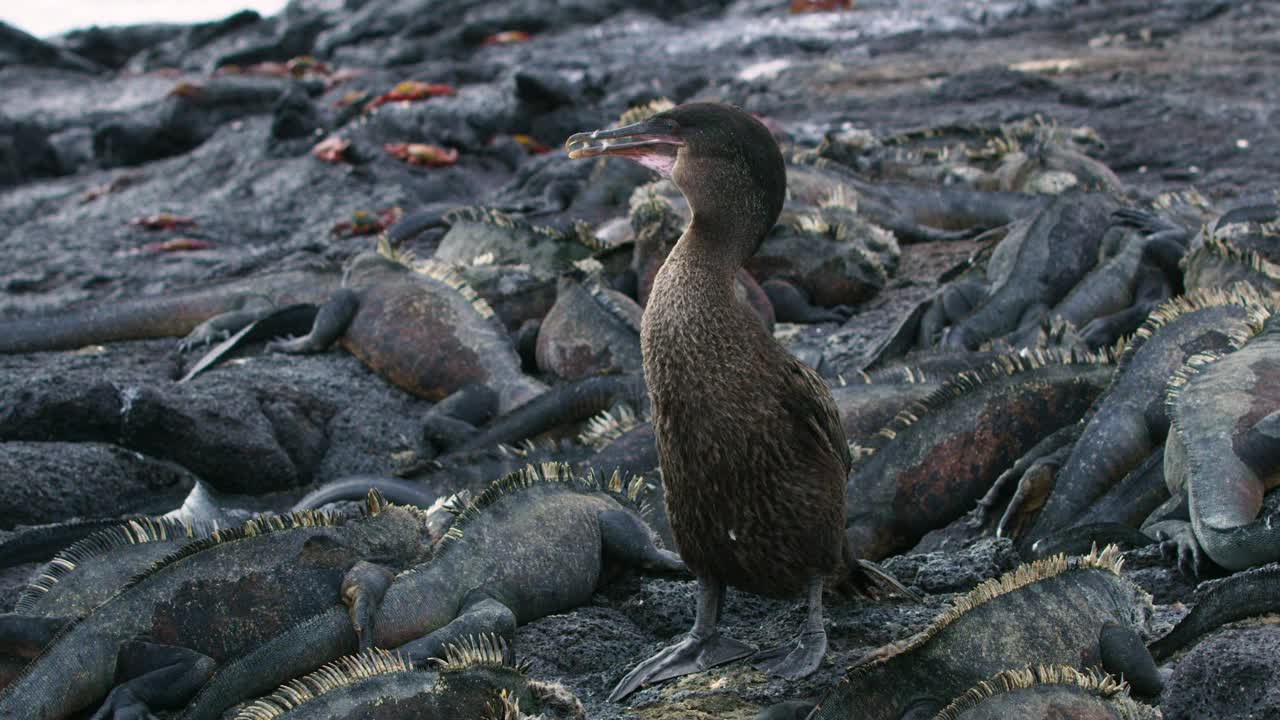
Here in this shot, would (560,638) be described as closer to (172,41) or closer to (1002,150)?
(1002,150)

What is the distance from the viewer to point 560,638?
354 centimetres

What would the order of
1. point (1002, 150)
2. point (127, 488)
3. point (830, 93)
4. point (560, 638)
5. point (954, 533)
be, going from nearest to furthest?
point (560, 638)
point (954, 533)
point (127, 488)
point (1002, 150)
point (830, 93)

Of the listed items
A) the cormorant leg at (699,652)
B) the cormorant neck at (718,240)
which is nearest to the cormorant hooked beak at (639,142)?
the cormorant neck at (718,240)

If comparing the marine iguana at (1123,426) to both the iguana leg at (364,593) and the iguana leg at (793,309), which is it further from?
the iguana leg at (793,309)

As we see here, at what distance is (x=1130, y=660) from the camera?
9.27 feet

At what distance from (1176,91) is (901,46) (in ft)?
15.8

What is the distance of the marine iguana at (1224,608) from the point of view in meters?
2.99

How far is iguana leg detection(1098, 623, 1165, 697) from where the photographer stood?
281 cm

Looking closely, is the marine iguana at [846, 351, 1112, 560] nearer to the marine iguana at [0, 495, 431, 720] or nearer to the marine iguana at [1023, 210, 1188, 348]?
the marine iguana at [1023, 210, 1188, 348]

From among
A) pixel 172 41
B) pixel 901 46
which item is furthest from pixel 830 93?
pixel 172 41

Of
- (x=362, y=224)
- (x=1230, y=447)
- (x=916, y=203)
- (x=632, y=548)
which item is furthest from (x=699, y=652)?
(x=362, y=224)

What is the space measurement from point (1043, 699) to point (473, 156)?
392 inches

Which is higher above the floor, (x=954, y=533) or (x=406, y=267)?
(x=406, y=267)

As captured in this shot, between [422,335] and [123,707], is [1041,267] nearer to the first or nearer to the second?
[422,335]
